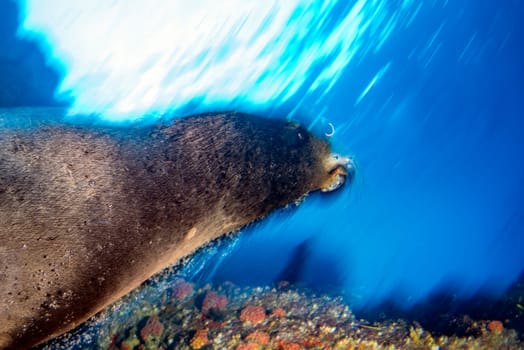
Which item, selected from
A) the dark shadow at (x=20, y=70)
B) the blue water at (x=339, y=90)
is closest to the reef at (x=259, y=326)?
the blue water at (x=339, y=90)

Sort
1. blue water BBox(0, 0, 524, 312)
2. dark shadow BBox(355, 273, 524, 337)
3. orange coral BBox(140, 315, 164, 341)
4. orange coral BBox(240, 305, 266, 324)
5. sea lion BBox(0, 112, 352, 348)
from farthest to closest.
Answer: dark shadow BBox(355, 273, 524, 337) < orange coral BBox(240, 305, 266, 324) < orange coral BBox(140, 315, 164, 341) < blue water BBox(0, 0, 524, 312) < sea lion BBox(0, 112, 352, 348)

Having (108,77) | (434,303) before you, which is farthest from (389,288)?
(108,77)

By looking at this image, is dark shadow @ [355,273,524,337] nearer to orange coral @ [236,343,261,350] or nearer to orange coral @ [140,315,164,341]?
orange coral @ [236,343,261,350]

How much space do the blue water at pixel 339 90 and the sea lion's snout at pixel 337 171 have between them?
0.20m

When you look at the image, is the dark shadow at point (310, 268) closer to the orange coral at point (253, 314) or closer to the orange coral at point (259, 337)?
the orange coral at point (253, 314)

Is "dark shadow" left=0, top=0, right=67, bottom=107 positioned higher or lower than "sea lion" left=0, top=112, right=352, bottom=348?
lower

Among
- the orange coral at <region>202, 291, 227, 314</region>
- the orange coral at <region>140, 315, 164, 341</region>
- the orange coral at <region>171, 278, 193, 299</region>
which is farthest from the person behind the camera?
the orange coral at <region>171, 278, 193, 299</region>

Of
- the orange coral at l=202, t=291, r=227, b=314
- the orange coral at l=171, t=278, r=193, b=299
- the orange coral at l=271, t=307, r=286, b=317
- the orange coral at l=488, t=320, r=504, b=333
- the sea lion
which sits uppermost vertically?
the sea lion

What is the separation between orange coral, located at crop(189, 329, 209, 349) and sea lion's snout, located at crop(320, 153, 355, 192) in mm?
6199

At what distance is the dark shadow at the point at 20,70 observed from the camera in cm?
805

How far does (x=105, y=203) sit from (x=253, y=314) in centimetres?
786

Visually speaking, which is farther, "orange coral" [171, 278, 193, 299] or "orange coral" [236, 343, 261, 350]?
"orange coral" [171, 278, 193, 299]

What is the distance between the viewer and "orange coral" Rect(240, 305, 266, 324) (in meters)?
8.98

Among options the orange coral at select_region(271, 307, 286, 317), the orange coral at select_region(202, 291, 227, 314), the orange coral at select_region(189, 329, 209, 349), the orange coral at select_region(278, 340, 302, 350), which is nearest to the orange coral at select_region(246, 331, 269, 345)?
the orange coral at select_region(278, 340, 302, 350)
